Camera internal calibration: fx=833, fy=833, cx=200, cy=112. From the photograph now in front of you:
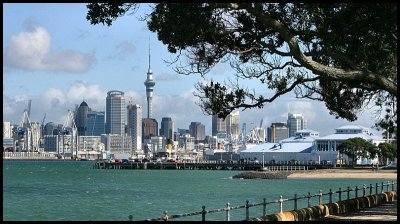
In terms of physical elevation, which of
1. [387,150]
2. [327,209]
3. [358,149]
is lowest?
[327,209]

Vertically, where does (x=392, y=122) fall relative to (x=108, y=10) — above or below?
below

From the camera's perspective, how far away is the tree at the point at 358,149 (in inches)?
6678

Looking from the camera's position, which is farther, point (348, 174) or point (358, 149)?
point (358, 149)

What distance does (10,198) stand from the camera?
8338cm

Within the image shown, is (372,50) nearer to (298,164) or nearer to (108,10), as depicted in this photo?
(108,10)

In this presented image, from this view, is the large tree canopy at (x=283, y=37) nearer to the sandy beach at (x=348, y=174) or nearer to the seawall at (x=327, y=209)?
the seawall at (x=327, y=209)

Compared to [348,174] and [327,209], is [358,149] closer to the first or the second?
[348,174]

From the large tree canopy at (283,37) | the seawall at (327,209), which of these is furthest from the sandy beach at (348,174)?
the large tree canopy at (283,37)

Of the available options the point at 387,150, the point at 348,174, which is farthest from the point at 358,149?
A: the point at 348,174

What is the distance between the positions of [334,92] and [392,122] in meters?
6.67

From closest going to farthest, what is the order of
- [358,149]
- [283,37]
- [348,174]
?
[283,37] → [348,174] → [358,149]

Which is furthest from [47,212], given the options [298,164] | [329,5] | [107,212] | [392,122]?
[298,164]

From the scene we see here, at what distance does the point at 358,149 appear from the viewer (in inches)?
6816

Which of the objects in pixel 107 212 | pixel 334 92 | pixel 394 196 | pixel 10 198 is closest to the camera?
pixel 334 92
